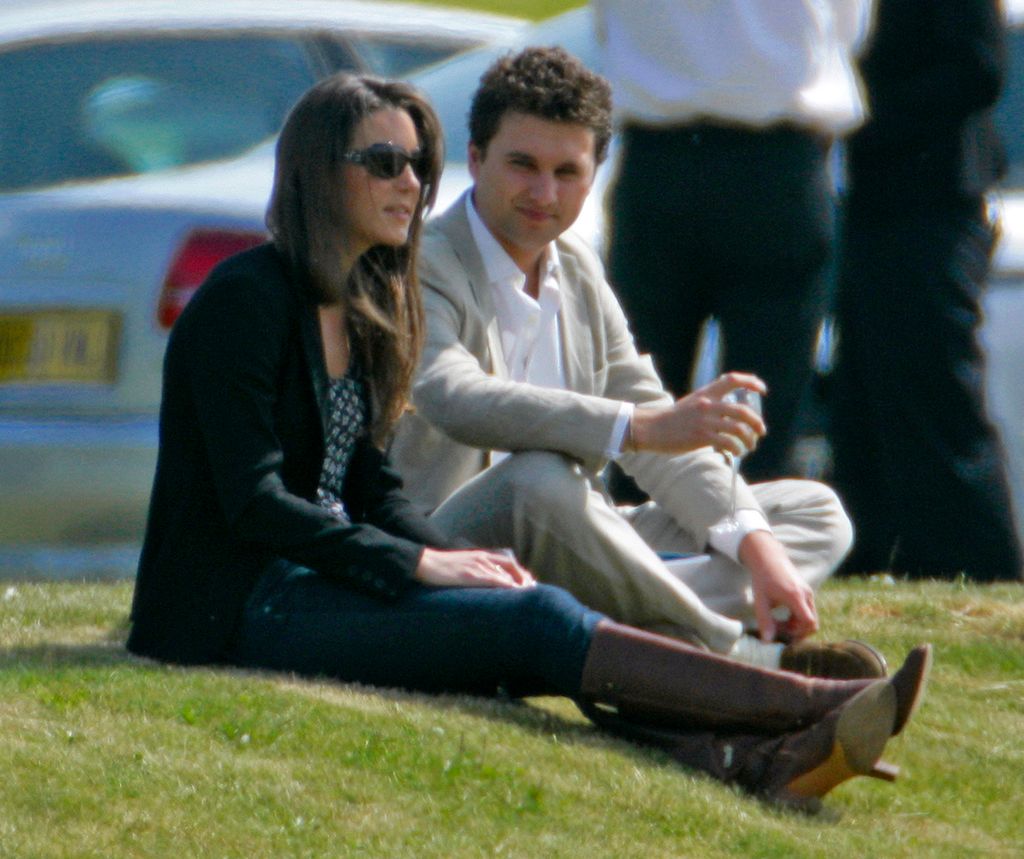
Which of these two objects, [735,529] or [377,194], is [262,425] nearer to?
[377,194]

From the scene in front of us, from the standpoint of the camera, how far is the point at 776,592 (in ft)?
15.9

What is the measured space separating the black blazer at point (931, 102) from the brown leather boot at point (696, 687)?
2.73 metres

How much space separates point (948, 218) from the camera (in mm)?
6707

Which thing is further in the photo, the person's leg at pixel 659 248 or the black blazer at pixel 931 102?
the black blazer at pixel 931 102

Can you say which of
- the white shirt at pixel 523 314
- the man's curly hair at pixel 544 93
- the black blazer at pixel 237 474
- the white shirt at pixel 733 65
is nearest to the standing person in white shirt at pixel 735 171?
the white shirt at pixel 733 65

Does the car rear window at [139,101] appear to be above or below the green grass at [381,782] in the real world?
above

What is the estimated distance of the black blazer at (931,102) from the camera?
6.59 m

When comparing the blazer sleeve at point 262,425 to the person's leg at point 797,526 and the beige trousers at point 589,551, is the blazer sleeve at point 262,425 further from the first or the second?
the person's leg at point 797,526

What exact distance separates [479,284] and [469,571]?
2.93 feet

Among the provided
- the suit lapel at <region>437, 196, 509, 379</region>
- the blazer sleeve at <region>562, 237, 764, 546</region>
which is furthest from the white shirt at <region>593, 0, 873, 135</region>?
the suit lapel at <region>437, 196, 509, 379</region>

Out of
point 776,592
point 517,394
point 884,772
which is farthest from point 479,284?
point 884,772

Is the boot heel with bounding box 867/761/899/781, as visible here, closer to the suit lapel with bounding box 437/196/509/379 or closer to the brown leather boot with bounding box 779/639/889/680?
the brown leather boot with bounding box 779/639/889/680

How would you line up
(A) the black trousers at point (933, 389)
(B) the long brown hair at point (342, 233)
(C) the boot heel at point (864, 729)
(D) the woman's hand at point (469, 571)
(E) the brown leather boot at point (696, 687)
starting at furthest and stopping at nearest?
(A) the black trousers at point (933, 389)
(B) the long brown hair at point (342, 233)
(D) the woman's hand at point (469, 571)
(E) the brown leather boot at point (696, 687)
(C) the boot heel at point (864, 729)

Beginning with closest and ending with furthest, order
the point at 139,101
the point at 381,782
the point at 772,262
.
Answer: the point at 381,782
the point at 772,262
the point at 139,101
